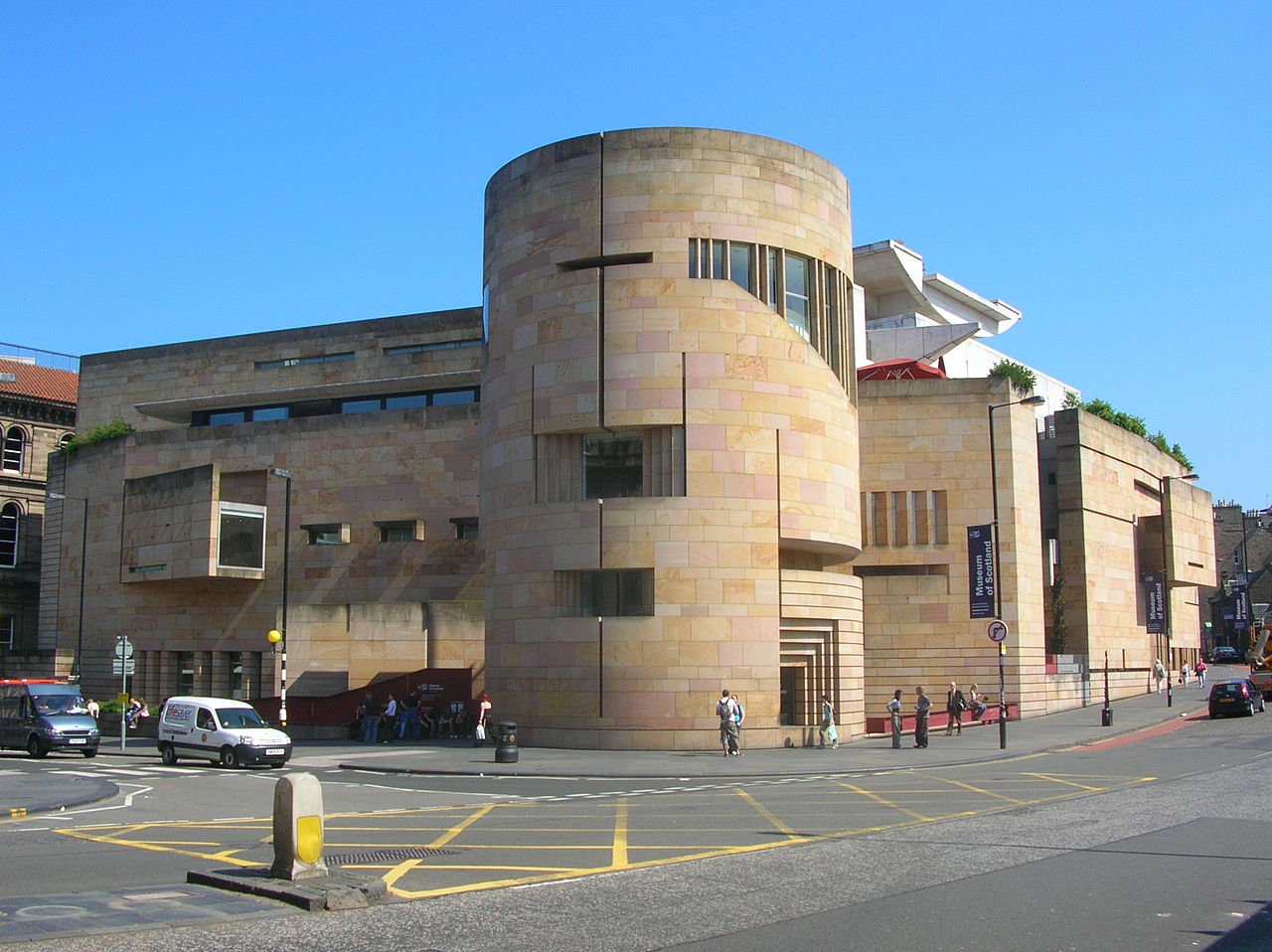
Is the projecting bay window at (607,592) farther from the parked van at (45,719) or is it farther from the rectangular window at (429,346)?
the rectangular window at (429,346)

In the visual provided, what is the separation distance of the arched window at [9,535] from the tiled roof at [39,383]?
24.2 ft

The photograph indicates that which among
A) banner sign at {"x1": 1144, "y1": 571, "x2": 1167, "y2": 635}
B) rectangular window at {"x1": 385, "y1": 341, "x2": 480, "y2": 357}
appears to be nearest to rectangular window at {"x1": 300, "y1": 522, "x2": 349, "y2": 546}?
rectangular window at {"x1": 385, "y1": 341, "x2": 480, "y2": 357}

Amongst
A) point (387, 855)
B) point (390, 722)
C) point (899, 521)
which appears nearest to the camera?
point (387, 855)

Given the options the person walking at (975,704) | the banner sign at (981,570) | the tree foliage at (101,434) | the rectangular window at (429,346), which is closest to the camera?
the banner sign at (981,570)

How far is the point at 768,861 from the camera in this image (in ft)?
48.5

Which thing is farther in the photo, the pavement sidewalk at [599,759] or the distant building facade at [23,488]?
the distant building facade at [23,488]

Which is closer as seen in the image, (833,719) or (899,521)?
(833,719)

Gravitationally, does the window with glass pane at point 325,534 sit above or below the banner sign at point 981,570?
above

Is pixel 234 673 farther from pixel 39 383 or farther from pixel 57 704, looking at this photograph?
pixel 39 383

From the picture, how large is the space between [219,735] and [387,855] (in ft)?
59.5

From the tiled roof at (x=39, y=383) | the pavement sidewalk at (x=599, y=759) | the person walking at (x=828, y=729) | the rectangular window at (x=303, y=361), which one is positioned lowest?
the pavement sidewalk at (x=599, y=759)

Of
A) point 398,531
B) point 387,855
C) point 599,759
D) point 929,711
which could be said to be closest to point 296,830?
point 387,855

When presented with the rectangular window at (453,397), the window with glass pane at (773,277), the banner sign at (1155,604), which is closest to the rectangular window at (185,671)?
the rectangular window at (453,397)

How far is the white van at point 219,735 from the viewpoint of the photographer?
31.1 metres
